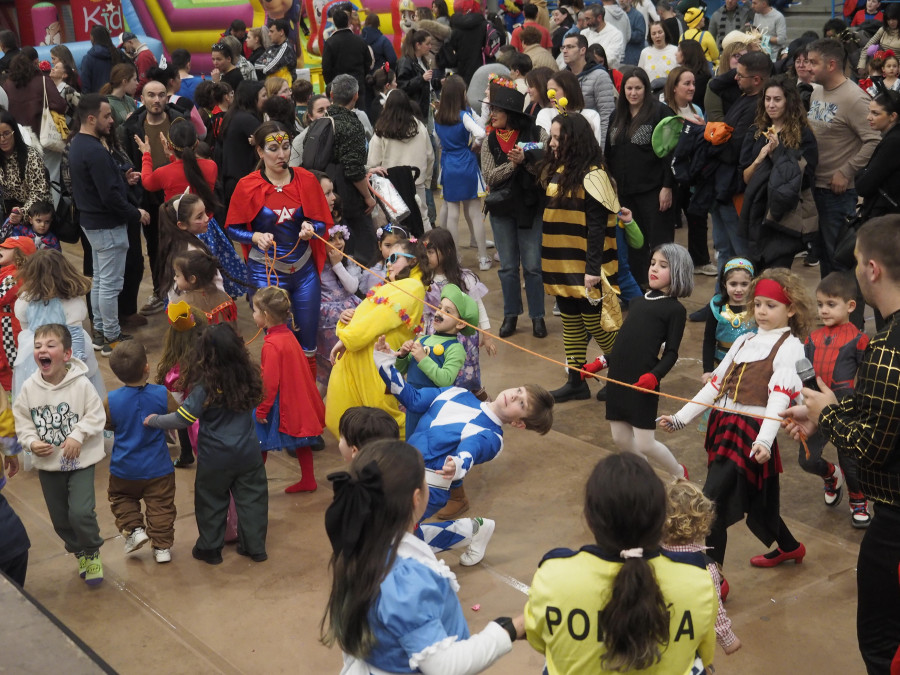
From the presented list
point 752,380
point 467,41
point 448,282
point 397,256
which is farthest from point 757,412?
point 467,41

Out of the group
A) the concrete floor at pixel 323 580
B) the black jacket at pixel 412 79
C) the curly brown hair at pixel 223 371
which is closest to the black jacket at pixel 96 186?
the concrete floor at pixel 323 580

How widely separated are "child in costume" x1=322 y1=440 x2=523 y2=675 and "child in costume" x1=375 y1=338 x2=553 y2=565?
1625 millimetres

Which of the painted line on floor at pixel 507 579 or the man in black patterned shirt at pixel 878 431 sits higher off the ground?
the man in black patterned shirt at pixel 878 431

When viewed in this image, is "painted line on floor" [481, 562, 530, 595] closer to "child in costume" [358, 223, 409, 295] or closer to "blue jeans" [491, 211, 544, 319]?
"child in costume" [358, 223, 409, 295]

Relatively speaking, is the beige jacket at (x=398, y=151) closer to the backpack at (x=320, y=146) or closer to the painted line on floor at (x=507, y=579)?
the backpack at (x=320, y=146)

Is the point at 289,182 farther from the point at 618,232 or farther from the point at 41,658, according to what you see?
the point at 41,658

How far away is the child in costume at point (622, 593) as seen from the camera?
2641 mm

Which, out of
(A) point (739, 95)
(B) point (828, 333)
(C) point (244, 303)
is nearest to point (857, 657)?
(B) point (828, 333)

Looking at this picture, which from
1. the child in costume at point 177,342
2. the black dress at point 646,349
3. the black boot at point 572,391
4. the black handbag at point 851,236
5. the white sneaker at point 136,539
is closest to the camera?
the white sneaker at point 136,539

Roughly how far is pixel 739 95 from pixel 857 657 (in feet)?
19.9

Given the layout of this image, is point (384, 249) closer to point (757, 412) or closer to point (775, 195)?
point (757, 412)

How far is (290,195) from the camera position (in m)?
6.82

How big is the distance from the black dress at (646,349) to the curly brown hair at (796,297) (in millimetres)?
618

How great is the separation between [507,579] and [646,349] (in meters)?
1.46
